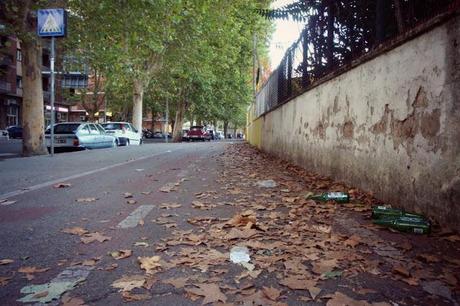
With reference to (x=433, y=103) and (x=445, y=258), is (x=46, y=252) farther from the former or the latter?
(x=433, y=103)

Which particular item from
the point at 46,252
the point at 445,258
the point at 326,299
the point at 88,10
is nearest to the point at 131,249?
the point at 46,252

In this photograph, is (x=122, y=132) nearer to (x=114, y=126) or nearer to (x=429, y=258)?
(x=114, y=126)

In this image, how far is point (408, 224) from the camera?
394cm

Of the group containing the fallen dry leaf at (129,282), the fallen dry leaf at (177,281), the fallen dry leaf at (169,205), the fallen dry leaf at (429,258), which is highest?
the fallen dry leaf at (429,258)

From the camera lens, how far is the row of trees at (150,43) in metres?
13.6

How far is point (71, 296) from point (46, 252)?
102 centimetres

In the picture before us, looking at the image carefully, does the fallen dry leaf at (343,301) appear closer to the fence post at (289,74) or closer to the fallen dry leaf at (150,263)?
the fallen dry leaf at (150,263)

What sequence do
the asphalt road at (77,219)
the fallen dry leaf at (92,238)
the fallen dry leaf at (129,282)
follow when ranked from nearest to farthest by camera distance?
the fallen dry leaf at (129,282)
the asphalt road at (77,219)
the fallen dry leaf at (92,238)

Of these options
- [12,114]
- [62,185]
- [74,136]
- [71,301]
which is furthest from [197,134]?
[71,301]

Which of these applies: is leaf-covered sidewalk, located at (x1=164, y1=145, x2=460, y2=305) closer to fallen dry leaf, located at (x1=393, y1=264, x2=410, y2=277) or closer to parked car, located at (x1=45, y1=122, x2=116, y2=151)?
fallen dry leaf, located at (x1=393, y1=264, x2=410, y2=277)

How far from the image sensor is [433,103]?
409 cm

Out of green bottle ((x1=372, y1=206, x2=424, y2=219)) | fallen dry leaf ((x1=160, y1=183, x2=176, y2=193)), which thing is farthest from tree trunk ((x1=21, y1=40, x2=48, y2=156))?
green bottle ((x1=372, y1=206, x2=424, y2=219))

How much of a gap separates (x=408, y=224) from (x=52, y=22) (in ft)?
37.7

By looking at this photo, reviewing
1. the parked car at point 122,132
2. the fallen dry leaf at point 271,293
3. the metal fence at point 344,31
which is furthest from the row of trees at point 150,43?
the fallen dry leaf at point 271,293
